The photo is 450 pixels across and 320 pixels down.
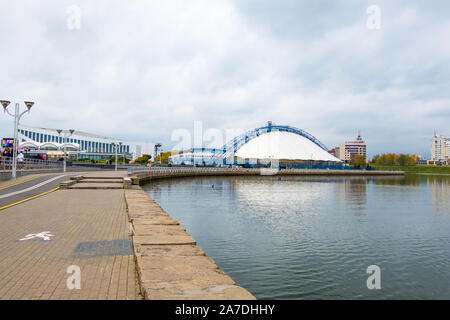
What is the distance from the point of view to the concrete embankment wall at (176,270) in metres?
5.62

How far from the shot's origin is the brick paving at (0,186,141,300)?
6207mm

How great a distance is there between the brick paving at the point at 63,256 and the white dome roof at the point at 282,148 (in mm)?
130236

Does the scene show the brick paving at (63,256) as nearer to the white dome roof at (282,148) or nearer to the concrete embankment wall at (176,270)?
the concrete embankment wall at (176,270)

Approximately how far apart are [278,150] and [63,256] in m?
142

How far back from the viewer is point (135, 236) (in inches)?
388

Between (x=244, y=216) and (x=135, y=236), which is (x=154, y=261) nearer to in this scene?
(x=135, y=236)

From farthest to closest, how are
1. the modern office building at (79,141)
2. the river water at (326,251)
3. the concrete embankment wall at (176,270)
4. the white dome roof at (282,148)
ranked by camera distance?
the white dome roof at (282,148)
the modern office building at (79,141)
the river water at (326,251)
the concrete embankment wall at (176,270)

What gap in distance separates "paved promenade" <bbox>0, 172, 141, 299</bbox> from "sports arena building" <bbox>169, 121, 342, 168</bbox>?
12905 centimetres

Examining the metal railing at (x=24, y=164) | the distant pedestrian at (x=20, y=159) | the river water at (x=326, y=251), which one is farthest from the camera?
the distant pedestrian at (x=20, y=159)

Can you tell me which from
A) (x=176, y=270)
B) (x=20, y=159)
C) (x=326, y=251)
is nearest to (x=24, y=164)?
(x=20, y=159)

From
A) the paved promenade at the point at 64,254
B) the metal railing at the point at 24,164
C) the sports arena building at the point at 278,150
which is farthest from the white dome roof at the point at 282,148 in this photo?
the paved promenade at the point at 64,254

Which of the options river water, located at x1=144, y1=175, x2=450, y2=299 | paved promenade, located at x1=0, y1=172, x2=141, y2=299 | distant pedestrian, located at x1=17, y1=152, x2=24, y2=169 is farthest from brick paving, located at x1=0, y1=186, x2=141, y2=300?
distant pedestrian, located at x1=17, y1=152, x2=24, y2=169
